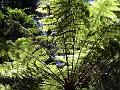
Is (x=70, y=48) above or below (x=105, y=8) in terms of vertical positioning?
below

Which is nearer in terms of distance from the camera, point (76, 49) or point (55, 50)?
point (55, 50)

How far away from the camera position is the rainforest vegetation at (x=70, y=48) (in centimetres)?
462

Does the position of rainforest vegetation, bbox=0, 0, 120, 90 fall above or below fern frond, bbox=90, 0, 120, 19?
below

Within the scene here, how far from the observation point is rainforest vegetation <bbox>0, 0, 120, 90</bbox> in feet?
15.1

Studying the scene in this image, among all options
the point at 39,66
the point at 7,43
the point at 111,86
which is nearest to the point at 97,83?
the point at 111,86

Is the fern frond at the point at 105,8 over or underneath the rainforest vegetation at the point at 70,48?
over

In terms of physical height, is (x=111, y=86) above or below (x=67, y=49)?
below

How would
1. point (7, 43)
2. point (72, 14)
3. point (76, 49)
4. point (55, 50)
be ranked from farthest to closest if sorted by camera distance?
point (76, 49) → point (55, 50) → point (72, 14) → point (7, 43)

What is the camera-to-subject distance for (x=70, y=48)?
198 inches

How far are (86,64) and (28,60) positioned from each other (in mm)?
1076

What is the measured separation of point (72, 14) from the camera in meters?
4.61

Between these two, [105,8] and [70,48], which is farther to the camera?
[70,48]

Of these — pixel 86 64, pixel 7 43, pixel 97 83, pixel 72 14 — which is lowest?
pixel 97 83

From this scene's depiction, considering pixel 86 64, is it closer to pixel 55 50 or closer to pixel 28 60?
pixel 55 50
